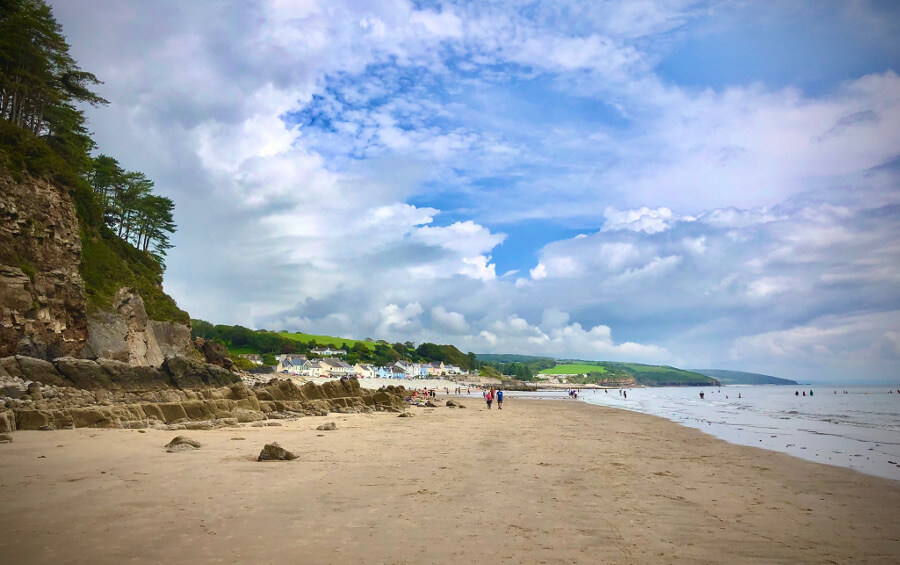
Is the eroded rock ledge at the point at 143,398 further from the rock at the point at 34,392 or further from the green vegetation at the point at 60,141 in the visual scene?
the green vegetation at the point at 60,141

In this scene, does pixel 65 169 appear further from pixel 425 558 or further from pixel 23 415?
pixel 425 558

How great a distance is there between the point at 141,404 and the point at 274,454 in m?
11.7

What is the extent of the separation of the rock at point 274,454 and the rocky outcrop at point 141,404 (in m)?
8.05

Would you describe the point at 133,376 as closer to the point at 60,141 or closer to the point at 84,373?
the point at 84,373

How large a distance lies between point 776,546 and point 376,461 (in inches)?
336

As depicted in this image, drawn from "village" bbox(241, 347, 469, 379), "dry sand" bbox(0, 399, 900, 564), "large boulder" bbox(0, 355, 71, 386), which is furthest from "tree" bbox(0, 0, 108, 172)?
"village" bbox(241, 347, 469, 379)

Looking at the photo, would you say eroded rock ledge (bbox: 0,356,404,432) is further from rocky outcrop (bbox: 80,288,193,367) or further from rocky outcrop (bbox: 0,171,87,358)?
rocky outcrop (bbox: 80,288,193,367)

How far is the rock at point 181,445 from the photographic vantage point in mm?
12477

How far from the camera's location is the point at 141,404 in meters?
19.8

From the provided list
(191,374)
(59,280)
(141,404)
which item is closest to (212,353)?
(191,374)

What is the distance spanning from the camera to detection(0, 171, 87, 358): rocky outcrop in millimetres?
29078

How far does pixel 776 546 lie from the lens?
6359 millimetres

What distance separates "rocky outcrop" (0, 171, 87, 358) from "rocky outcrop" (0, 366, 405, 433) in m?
4.67

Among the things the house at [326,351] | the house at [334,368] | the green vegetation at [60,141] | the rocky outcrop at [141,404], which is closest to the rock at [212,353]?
the green vegetation at [60,141]
